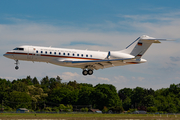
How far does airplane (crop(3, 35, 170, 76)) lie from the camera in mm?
41969

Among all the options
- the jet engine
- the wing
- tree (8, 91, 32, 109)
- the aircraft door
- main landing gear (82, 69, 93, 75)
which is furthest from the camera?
tree (8, 91, 32, 109)

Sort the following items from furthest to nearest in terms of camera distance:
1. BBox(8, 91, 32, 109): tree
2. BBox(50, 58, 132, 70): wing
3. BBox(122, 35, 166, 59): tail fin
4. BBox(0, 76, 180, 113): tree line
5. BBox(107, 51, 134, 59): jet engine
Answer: BBox(8, 91, 32, 109): tree, BBox(0, 76, 180, 113): tree line, BBox(122, 35, 166, 59): tail fin, BBox(107, 51, 134, 59): jet engine, BBox(50, 58, 132, 70): wing

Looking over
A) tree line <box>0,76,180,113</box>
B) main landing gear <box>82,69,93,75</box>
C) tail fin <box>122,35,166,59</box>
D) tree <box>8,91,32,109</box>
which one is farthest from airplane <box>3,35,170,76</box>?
tree <box>8,91,32,109</box>

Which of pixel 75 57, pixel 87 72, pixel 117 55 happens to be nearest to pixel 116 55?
pixel 117 55

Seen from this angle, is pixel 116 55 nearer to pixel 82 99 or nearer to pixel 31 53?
pixel 31 53

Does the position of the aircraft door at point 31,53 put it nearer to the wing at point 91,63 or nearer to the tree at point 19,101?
the wing at point 91,63

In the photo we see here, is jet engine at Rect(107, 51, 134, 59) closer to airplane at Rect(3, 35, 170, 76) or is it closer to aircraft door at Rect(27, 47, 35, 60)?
airplane at Rect(3, 35, 170, 76)

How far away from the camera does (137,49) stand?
159 feet

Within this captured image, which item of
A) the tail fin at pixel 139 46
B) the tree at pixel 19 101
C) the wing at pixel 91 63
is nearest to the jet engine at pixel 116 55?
the wing at pixel 91 63

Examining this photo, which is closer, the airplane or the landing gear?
the airplane

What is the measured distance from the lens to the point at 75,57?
4288 centimetres

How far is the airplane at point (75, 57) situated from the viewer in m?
42.0

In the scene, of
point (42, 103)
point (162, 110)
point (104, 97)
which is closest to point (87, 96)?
point (104, 97)

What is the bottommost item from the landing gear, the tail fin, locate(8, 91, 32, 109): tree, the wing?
locate(8, 91, 32, 109): tree
